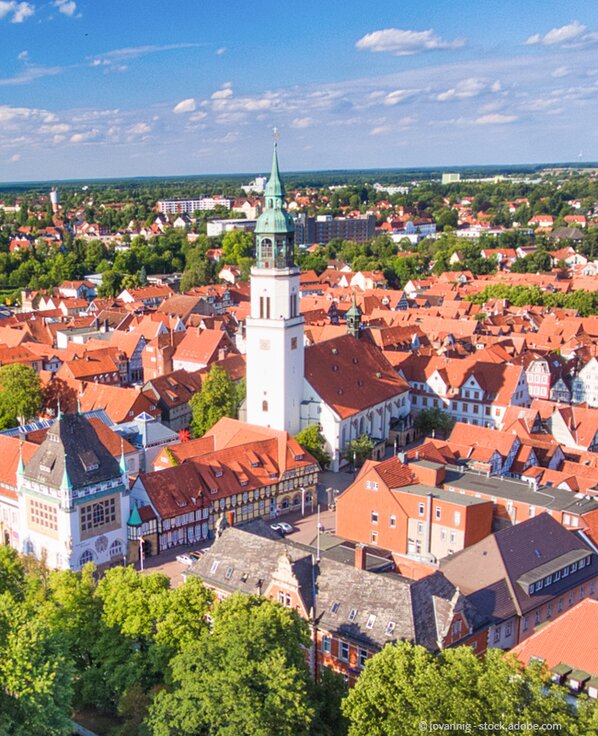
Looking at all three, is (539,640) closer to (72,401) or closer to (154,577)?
(154,577)

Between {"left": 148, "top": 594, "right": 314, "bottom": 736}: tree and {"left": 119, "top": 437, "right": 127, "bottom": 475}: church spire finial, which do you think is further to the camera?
{"left": 119, "top": 437, "right": 127, "bottom": 475}: church spire finial

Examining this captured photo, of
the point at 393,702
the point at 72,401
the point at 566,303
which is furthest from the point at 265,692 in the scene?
the point at 566,303

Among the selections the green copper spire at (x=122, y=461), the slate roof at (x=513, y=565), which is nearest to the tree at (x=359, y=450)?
the green copper spire at (x=122, y=461)

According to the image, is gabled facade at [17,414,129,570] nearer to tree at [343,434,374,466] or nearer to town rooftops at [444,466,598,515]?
town rooftops at [444,466,598,515]

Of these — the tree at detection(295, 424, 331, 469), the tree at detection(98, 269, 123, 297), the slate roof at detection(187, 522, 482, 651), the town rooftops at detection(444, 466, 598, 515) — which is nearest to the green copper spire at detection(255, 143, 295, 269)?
the tree at detection(295, 424, 331, 469)

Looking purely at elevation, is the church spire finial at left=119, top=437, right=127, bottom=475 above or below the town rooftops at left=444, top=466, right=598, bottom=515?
above
